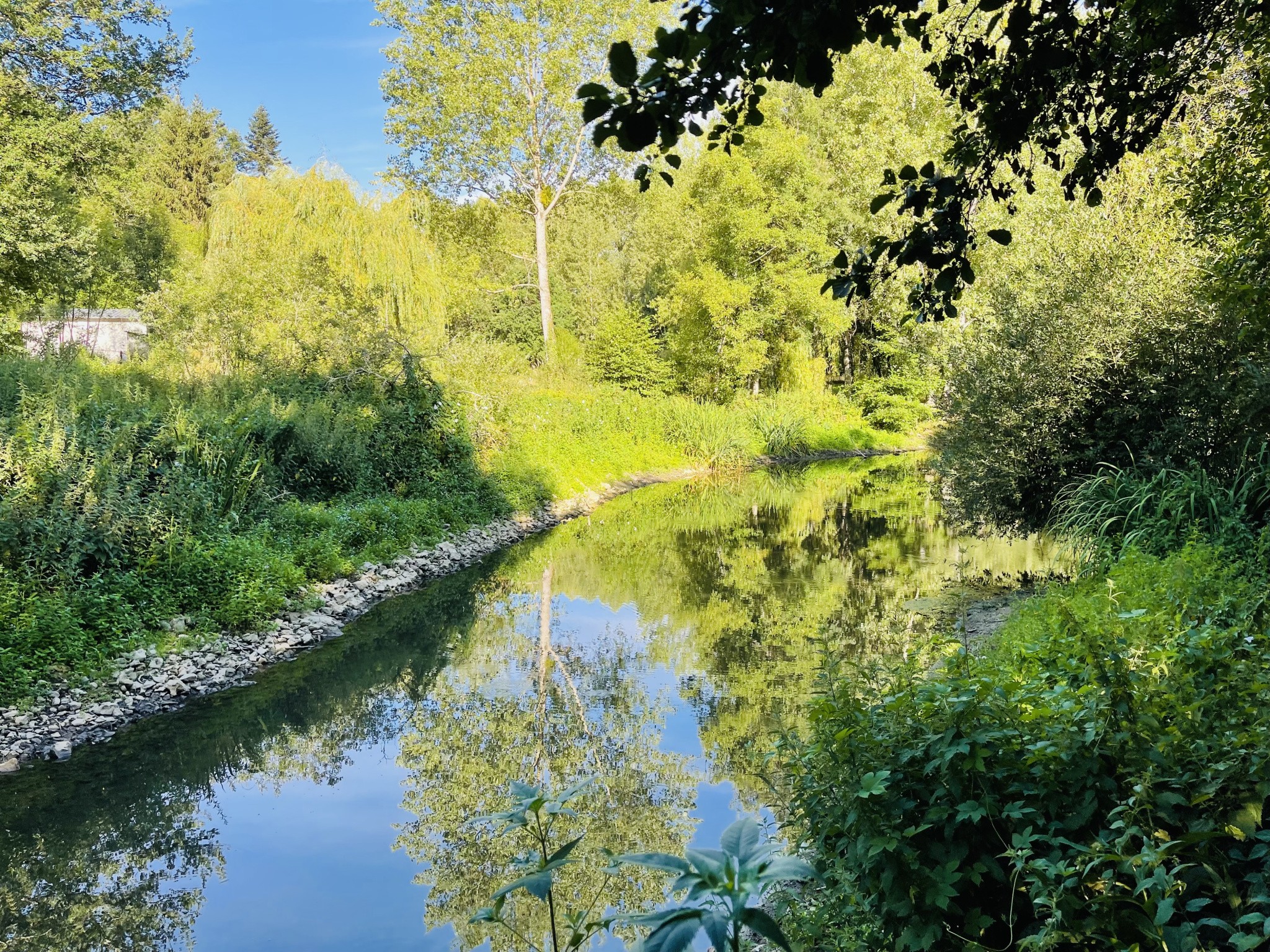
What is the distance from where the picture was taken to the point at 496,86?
27.6 meters

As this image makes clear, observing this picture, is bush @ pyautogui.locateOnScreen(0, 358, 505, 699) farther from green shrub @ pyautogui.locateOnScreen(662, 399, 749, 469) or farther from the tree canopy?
green shrub @ pyautogui.locateOnScreen(662, 399, 749, 469)

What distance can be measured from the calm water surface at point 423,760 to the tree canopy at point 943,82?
3322 mm

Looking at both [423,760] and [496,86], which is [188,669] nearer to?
[423,760]

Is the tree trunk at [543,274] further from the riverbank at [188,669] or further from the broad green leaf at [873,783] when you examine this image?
the broad green leaf at [873,783]

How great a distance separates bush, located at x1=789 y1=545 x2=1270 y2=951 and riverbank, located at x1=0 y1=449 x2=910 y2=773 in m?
6.13

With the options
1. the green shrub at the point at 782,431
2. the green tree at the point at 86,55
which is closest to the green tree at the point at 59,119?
the green tree at the point at 86,55

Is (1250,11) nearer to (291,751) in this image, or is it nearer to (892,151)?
(291,751)

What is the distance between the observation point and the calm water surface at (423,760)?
5160mm

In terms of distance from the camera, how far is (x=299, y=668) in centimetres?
910

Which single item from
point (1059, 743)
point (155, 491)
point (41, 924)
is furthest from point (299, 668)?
point (1059, 743)

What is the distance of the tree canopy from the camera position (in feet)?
7.57

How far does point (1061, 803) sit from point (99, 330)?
35157 millimetres

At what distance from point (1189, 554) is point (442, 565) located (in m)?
10.2

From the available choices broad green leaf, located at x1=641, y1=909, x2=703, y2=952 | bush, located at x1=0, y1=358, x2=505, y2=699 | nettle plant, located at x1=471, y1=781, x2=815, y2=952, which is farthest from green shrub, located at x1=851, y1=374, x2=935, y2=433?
broad green leaf, located at x1=641, y1=909, x2=703, y2=952
